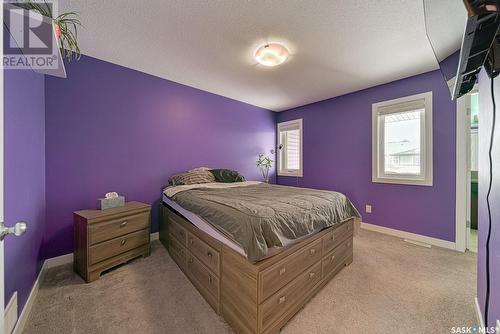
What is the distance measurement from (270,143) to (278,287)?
3.64 meters

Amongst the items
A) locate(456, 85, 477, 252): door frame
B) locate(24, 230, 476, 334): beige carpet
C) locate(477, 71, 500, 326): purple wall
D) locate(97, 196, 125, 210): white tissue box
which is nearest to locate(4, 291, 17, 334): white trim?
locate(24, 230, 476, 334): beige carpet

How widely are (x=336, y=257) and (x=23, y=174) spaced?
2.75m

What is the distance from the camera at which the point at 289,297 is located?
4.47ft

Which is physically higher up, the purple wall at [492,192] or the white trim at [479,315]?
the purple wall at [492,192]

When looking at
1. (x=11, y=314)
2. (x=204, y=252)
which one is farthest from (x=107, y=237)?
(x=204, y=252)

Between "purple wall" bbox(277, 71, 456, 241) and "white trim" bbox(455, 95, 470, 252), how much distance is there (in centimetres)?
5

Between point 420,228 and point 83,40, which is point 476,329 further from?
point 83,40

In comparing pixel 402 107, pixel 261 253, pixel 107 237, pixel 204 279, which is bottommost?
pixel 204 279

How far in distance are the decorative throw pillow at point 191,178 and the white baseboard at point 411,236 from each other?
9.19 feet

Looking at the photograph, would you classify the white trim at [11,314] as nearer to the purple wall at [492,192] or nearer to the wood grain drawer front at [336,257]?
the wood grain drawer front at [336,257]

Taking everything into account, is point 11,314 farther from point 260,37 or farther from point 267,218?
point 260,37

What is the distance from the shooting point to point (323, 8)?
5.18 feet

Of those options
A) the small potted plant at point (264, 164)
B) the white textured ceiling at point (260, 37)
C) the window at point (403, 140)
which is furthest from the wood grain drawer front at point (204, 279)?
the window at point (403, 140)

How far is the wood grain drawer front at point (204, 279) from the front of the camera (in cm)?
147
